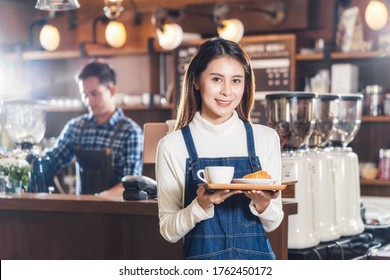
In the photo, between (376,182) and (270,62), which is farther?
(270,62)

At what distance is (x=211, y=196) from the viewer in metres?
1.66

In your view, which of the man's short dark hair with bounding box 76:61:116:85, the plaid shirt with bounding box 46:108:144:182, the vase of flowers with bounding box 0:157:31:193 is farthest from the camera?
the man's short dark hair with bounding box 76:61:116:85


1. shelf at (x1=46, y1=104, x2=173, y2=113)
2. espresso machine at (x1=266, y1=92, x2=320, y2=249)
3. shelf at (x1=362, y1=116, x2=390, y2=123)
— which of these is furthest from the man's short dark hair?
shelf at (x1=362, y1=116, x2=390, y2=123)

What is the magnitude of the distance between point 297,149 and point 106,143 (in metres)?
1.39

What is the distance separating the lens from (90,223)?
2734 mm

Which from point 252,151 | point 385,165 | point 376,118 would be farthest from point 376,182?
point 252,151

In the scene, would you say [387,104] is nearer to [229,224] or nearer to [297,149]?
[297,149]

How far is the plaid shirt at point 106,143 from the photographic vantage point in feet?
12.0

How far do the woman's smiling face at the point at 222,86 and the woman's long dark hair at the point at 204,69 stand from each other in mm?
18

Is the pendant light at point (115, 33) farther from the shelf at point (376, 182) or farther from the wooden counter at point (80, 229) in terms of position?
the wooden counter at point (80, 229)

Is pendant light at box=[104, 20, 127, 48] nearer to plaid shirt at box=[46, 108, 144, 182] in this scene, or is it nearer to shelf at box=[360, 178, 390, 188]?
plaid shirt at box=[46, 108, 144, 182]

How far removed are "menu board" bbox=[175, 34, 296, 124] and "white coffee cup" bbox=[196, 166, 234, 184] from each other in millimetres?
3370

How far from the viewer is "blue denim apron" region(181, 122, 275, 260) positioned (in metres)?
1.79

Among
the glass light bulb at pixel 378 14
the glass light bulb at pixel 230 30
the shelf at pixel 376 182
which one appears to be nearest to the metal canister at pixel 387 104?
the shelf at pixel 376 182
